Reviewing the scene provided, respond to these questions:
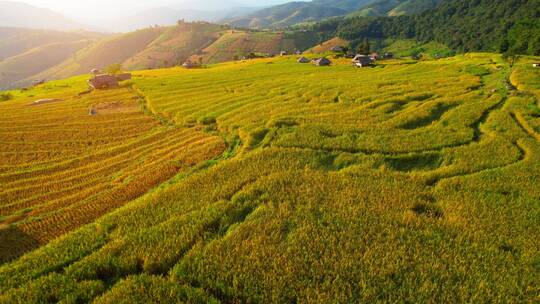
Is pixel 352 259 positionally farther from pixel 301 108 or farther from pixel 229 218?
pixel 301 108

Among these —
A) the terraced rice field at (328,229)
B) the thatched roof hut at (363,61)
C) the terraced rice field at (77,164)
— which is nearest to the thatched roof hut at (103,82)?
the terraced rice field at (77,164)

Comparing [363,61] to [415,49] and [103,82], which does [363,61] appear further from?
[415,49]

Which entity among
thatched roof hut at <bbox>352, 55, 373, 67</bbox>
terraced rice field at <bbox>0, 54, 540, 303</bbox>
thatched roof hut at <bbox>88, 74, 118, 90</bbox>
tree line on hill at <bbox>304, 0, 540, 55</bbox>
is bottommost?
terraced rice field at <bbox>0, 54, 540, 303</bbox>

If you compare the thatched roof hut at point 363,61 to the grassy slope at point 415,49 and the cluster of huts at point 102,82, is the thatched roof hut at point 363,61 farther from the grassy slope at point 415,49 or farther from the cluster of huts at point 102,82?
the grassy slope at point 415,49

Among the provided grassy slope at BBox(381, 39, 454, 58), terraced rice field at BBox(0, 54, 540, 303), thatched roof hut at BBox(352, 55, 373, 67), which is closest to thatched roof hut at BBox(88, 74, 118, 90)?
terraced rice field at BBox(0, 54, 540, 303)

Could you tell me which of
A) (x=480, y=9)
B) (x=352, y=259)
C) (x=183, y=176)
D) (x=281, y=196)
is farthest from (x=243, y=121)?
(x=480, y=9)

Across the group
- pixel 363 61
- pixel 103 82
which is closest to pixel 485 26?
pixel 363 61

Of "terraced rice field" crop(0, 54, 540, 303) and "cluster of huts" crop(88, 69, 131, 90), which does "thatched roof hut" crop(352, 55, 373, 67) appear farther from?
"terraced rice field" crop(0, 54, 540, 303)
